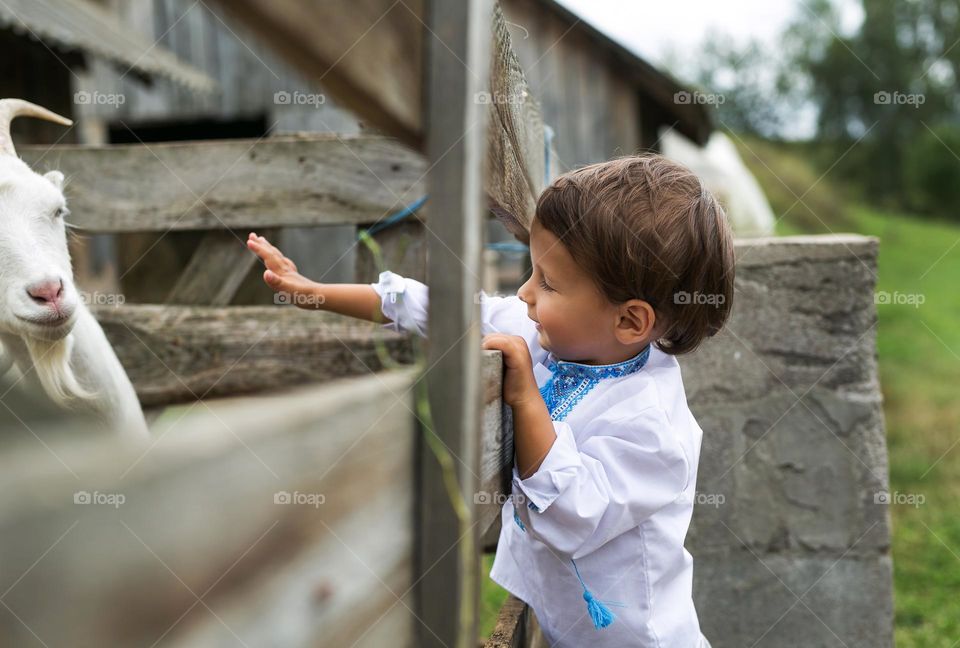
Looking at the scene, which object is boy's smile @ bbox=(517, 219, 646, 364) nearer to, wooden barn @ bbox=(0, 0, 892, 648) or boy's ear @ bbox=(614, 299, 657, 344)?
boy's ear @ bbox=(614, 299, 657, 344)

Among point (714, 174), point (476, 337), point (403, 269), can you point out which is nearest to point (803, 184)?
point (714, 174)

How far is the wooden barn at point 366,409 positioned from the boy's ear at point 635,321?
0.28m

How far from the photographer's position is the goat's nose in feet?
6.73

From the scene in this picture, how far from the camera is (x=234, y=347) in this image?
2.67 m

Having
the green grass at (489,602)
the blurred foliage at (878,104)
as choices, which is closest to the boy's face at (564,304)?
the green grass at (489,602)

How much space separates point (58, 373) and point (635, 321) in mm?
1540

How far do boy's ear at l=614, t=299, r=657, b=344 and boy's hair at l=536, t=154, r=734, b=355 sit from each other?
2 centimetres

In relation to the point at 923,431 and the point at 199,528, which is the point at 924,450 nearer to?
the point at 923,431

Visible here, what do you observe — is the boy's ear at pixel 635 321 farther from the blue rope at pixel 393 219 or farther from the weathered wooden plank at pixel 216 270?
the weathered wooden plank at pixel 216 270

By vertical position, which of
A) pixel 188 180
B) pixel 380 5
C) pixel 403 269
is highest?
pixel 380 5

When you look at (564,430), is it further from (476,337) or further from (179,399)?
(179,399)

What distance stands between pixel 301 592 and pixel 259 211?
2125mm

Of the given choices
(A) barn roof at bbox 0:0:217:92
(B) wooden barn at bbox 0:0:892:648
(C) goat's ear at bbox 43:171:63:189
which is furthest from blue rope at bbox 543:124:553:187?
(A) barn roof at bbox 0:0:217:92

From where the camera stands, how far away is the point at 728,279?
1745 millimetres
